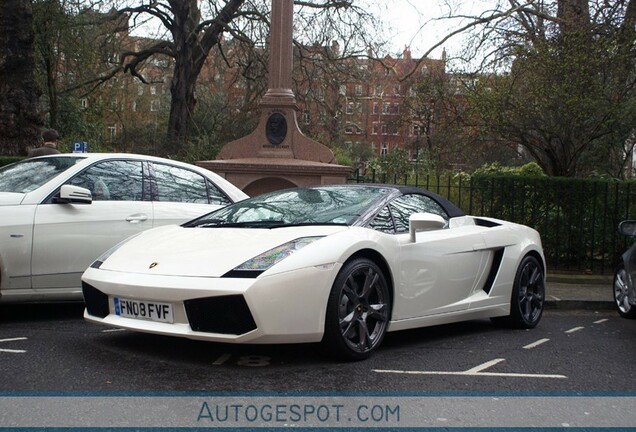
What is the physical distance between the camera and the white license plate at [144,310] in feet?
14.8

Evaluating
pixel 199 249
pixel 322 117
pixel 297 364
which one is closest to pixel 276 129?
pixel 199 249

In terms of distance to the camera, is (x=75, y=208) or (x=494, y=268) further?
(x=494, y=268)

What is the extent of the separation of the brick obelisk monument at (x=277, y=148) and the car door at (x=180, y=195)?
5166mm

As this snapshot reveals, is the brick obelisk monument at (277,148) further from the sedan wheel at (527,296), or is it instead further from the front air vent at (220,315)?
the front air vent at (220,315)

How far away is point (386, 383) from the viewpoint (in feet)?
14.4

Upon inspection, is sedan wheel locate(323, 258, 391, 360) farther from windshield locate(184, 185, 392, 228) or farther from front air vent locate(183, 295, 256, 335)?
front air vent locate(183, 295, 256, 335)

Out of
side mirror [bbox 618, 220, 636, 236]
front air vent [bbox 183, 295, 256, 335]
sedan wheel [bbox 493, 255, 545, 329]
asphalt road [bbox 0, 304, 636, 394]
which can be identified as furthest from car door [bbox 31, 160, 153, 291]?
side mirror [bbox 618, 220, 636, 236]

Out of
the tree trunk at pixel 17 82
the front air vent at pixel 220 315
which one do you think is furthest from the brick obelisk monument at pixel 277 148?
the front air vent at pixel 220 315

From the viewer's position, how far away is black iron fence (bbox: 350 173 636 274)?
35.6ft

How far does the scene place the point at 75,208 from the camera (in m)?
6.18

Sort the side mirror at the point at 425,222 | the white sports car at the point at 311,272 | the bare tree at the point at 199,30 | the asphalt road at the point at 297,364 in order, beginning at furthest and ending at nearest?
the bare tree at the point at 199,30 → the side mirror at the point at 425,222 → the white sports car at the point at 311,272 → the asphalt road at the point at 297,364

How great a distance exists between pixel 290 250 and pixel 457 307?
1835 mm

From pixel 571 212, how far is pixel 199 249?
7569 millimetres

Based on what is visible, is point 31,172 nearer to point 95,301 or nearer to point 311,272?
point 95,301
